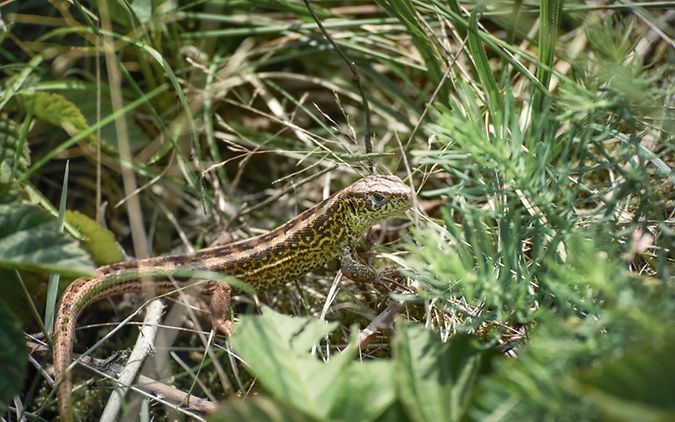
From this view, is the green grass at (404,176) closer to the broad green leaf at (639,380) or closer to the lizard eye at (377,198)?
the broad green leaf at (639,380)

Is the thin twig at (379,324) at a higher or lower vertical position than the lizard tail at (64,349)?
lower

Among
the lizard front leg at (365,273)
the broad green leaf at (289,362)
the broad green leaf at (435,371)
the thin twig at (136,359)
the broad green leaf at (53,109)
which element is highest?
the broad green leaf at (53,109)

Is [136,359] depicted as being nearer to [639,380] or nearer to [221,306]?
[221,306]

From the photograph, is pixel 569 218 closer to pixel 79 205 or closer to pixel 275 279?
pixel 275 279

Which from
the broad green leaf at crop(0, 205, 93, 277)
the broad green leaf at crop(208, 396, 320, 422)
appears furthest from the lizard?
the broad green leaf at crop(208, 396, 320, 422)

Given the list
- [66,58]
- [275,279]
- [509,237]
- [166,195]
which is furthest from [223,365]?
[66,58]

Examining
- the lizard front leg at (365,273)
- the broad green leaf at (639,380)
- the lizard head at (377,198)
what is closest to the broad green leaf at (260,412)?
the broad green leaf at (639,380)

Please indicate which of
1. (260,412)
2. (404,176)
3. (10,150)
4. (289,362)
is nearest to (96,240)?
(10,150)
